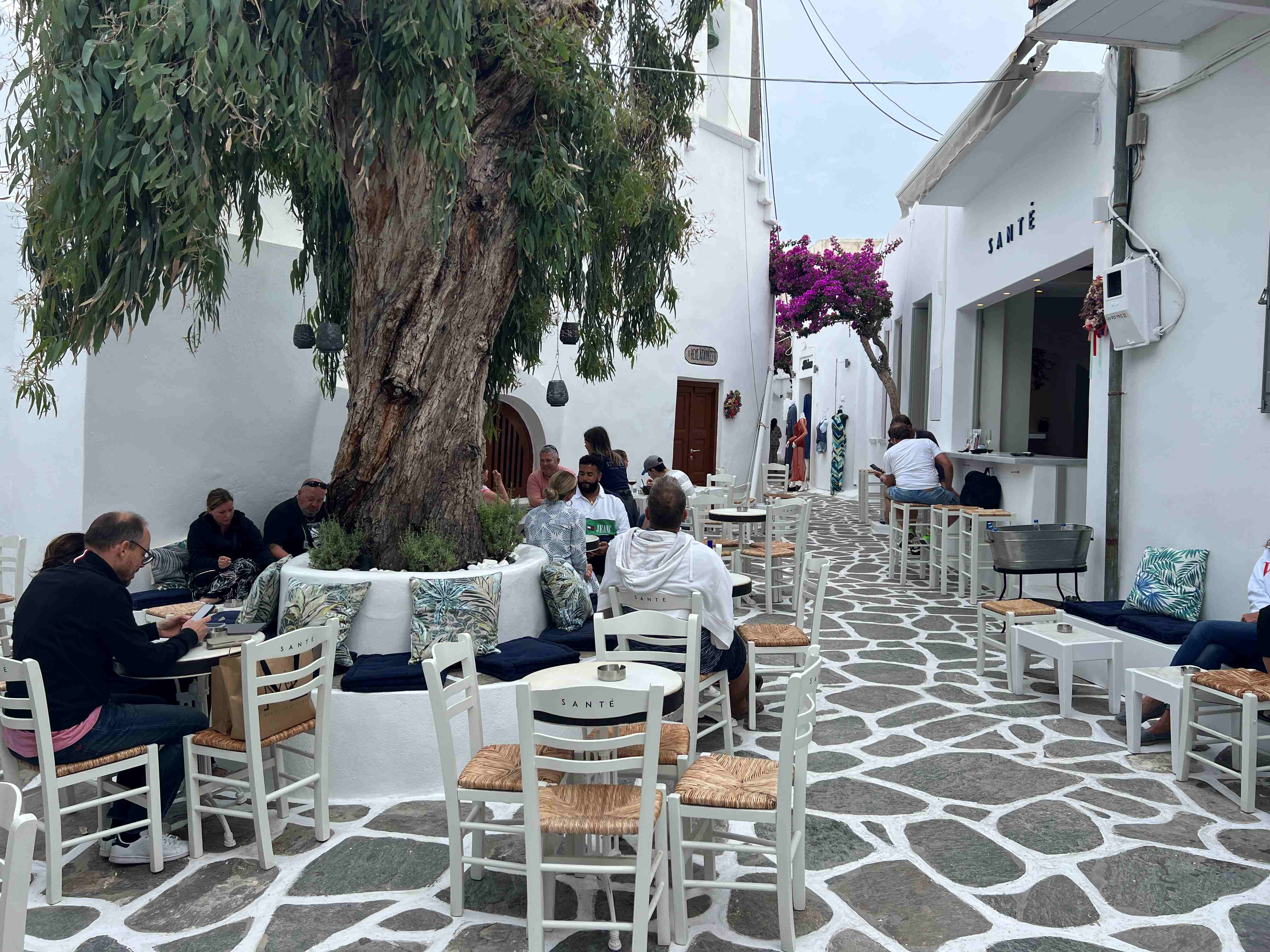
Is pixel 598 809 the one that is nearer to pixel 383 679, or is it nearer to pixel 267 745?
pixel 267 745

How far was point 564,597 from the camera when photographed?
5.58 metres

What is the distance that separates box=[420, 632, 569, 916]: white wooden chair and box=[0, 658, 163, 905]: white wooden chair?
4.12ft

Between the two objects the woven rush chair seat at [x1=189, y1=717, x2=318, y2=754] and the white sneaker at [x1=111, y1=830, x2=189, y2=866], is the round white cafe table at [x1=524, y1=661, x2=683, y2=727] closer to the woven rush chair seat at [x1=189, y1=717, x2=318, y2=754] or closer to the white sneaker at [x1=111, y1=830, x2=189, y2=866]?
the woven rush chair seat at [x1=189, y1=717, x2=318, y2=754]

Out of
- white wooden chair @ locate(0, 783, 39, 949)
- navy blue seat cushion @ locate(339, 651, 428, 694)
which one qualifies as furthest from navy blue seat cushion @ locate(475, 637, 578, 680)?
white wooden chair @ locate(0, 783, 39, 949)

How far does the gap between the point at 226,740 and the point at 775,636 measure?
3100 millimetres

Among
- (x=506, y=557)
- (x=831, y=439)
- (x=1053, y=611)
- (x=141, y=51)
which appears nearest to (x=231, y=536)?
(x=506, y=557)

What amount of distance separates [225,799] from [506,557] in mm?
2089

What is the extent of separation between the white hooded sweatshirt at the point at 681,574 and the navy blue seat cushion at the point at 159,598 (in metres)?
3.50

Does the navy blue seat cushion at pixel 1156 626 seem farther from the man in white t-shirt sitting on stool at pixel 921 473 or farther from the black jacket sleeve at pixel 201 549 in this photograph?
the black jacket sleeve at pixel 201 549

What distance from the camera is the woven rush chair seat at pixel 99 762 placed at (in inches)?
141

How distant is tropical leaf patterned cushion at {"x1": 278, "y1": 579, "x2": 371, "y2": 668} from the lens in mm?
4918

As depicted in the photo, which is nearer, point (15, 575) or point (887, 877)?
point (887, 877)

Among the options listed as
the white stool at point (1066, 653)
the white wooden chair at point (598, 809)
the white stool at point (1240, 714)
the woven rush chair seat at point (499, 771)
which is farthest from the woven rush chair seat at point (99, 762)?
the white stool at point (1066, 653)

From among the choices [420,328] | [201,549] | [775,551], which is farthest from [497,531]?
[775,551]
